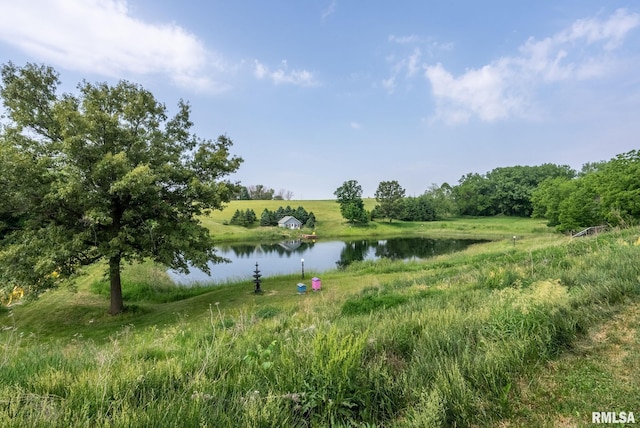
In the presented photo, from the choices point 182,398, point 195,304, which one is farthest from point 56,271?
point 182,398

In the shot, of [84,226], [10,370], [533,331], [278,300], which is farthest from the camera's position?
[278,300]

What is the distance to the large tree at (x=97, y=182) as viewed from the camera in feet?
30.0

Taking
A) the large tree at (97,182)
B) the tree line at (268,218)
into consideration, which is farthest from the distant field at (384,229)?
the large tree at (97,182)

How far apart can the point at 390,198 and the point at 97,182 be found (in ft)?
195

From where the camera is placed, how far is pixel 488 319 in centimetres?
394

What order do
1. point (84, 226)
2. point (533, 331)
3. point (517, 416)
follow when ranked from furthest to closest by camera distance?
1. point (84, 226)
2. point (533, 331)
3. point (517, 416)

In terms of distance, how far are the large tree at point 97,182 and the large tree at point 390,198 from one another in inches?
2154

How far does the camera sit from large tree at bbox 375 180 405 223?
210 feet

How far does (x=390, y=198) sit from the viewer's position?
65312mm

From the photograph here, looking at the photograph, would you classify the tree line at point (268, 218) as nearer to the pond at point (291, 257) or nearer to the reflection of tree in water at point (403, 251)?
the pond at point (291, 257)

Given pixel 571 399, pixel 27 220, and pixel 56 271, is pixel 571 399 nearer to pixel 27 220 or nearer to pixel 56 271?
pixel 56 271

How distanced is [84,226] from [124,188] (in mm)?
2243

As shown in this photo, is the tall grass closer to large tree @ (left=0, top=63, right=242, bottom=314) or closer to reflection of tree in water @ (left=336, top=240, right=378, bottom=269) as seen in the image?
large tree @ (left=0, top=63, right=242, bottom=314)

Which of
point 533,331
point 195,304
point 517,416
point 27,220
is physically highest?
point 27,220
